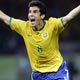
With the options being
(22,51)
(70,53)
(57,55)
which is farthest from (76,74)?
Result: (57,55)

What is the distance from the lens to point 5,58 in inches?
671

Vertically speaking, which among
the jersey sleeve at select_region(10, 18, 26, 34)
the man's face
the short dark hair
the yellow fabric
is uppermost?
the short dark hair

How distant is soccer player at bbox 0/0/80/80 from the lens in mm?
9211

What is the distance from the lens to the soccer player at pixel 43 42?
9.21m

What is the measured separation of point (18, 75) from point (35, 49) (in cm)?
745

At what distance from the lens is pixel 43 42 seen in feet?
30.2

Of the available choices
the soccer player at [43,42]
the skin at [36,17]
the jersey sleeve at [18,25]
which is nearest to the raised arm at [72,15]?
the soccer player at [43,42]

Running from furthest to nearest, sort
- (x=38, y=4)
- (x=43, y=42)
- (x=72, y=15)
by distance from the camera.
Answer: (x=38, y=4), (x=43, y=42), (x=72, y=15)

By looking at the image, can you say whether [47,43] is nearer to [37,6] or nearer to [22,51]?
[37,6]

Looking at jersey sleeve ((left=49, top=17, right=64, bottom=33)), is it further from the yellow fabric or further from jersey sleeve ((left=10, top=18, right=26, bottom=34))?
jersey sleeve ((left=10, top=18, right=26, bottom=34))

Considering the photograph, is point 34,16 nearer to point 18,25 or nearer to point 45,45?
point 18,25

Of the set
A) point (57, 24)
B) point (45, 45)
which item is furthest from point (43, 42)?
point (57, 24)

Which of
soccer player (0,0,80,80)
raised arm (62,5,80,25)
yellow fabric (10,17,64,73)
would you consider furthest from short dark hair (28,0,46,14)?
raised arm (62,5,80,25)

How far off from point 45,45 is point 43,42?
55mm
